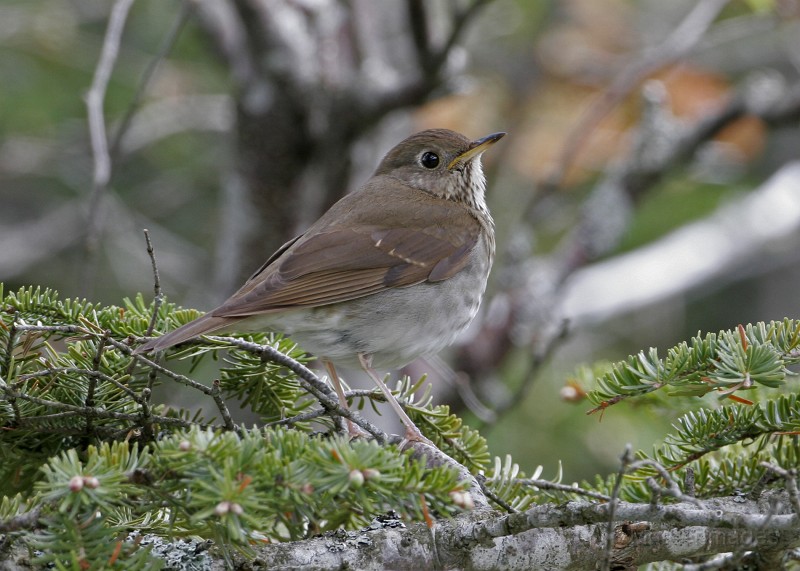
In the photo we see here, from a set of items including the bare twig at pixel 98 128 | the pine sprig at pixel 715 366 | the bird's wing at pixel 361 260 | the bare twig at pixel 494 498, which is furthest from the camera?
the bare twig at pixel 98 128

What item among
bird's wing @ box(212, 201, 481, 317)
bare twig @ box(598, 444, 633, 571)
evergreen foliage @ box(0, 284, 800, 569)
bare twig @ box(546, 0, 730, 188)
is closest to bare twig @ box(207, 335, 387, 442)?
evergreen foliage @ box(0, 284, 800, 569)

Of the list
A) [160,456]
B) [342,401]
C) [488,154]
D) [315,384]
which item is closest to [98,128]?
[342,401]

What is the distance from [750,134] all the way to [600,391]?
5.27m

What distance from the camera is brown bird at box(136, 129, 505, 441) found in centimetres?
366

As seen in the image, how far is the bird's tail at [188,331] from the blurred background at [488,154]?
1249 millimetres

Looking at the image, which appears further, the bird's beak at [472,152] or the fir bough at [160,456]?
the bird's beak at [472,152]

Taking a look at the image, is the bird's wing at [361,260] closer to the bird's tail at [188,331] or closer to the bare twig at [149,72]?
the bird's tail at [188,331]

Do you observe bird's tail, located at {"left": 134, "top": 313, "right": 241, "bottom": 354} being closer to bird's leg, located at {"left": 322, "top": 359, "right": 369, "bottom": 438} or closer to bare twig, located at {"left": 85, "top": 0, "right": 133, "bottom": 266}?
bird's leg, located at {"left": 322, "top": 359, "right": 369, "bottom": 438}

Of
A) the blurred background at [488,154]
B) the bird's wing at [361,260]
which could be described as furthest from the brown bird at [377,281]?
the blurred background at [488,154]

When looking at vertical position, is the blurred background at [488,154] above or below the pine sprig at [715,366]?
above

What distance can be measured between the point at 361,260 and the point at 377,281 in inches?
5.4

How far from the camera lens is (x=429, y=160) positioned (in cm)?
480

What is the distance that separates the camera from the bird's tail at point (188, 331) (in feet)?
8.88

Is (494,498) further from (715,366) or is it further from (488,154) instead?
(488,154)
